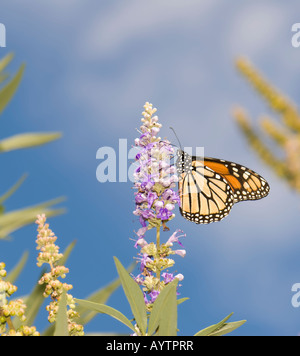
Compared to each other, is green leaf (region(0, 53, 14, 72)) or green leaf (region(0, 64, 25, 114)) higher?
green leaf (region(0, 53, 14, 72))

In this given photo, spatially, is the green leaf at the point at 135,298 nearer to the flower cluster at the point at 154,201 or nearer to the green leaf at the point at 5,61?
the flower cluster at the point at 154,201

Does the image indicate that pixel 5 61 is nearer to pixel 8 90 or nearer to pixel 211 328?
pixel 8 90

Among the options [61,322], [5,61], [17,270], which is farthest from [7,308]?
[5,61]

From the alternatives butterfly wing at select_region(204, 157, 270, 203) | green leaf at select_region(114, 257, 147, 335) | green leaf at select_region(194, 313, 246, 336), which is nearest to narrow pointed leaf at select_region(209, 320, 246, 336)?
green leaf at select_region(194, 313, 246, 336)

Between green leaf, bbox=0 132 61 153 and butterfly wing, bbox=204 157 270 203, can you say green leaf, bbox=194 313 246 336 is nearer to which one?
butterfly wing, bbox=204 157 270 203
